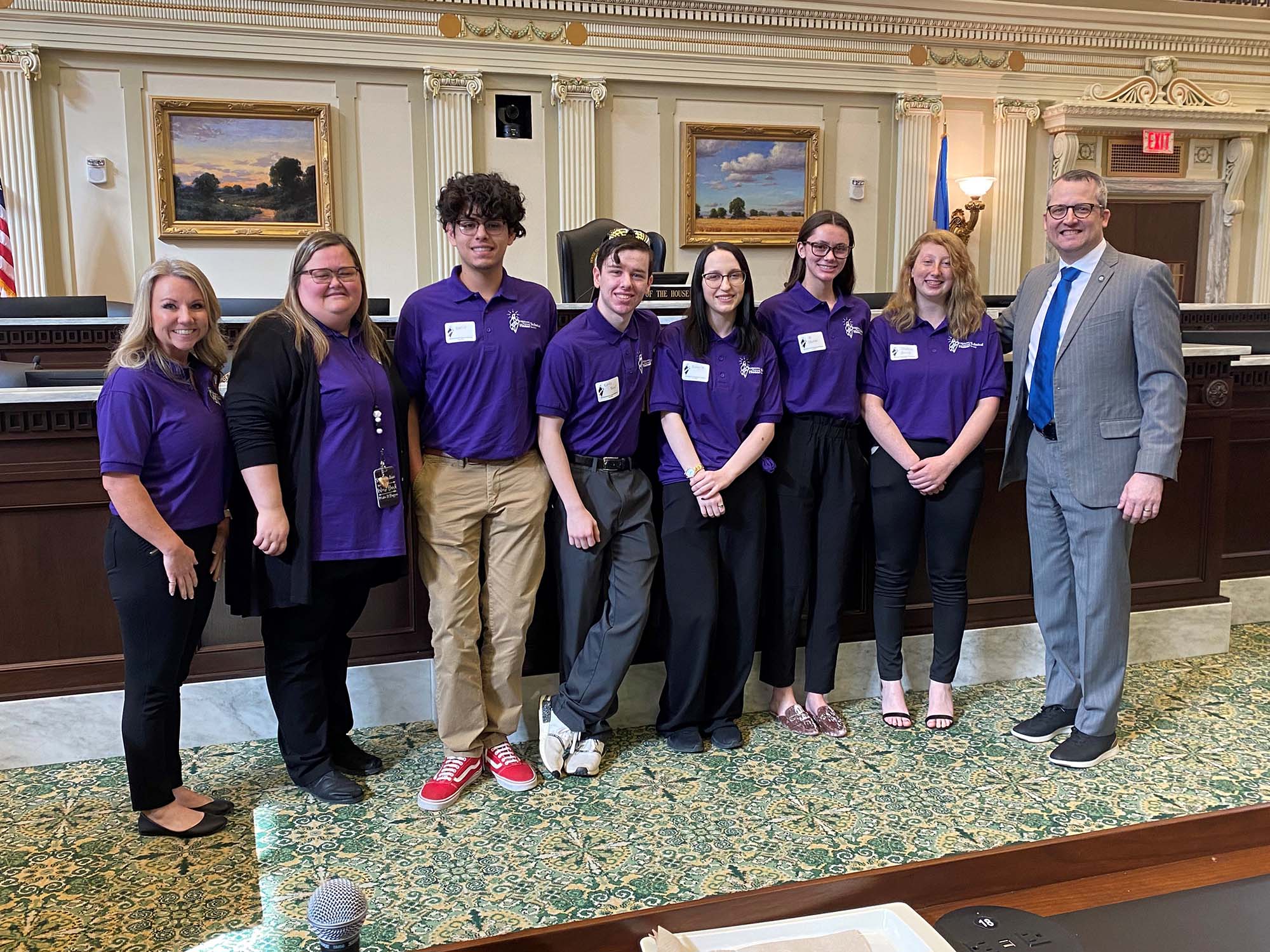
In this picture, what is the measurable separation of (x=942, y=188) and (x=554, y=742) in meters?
7.37

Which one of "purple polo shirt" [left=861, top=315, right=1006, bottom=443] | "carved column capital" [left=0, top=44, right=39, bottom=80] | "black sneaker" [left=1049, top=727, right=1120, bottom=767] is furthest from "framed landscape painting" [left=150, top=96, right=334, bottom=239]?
"black sneaker" [left=1049, top=727, right=1120, bottom=767]

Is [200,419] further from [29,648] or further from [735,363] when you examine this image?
[735,363]

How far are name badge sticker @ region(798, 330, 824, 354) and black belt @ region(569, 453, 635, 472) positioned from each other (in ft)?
2.09

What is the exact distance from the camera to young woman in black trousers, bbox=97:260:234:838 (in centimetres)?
231

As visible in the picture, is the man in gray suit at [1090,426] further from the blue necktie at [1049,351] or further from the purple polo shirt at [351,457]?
the purple polo shirt at [351,457]

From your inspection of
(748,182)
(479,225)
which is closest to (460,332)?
(479,225)

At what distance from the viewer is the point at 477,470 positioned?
8.93 ft

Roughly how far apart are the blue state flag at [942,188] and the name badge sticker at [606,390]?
685 centimetres

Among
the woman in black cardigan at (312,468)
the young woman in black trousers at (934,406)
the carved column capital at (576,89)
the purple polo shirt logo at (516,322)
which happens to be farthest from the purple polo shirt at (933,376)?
the carved column capital at (576,89)

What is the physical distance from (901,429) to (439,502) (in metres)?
1.40

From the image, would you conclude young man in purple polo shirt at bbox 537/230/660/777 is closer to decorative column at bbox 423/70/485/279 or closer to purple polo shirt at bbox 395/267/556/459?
purple polo shirt at bbox 395/267/556/459

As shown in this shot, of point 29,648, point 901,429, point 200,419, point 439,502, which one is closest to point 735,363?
point 901,429

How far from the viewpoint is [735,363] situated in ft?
9.41

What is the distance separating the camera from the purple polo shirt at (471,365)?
2643mm
